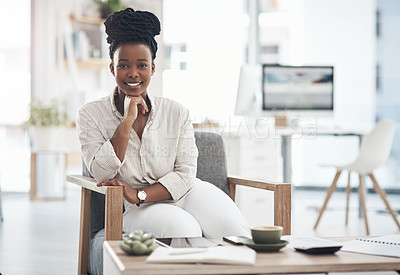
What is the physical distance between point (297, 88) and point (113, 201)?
329cm

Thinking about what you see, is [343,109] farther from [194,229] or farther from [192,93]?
[194,229]

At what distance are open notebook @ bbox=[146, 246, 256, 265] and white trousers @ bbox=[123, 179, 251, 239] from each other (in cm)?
49

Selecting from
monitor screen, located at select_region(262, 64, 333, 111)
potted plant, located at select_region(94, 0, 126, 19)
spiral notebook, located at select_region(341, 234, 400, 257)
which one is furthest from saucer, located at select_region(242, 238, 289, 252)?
potted plant, located at select_region(94, 0, 126, 19)

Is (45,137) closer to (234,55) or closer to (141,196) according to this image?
(234,55)

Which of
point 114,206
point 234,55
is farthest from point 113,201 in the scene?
point 234,55

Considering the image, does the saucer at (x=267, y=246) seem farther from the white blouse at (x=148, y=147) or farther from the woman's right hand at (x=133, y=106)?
the woman's right hand at (x=133, y=106)

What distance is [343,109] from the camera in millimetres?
6453

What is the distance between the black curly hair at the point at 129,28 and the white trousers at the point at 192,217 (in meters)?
0.56

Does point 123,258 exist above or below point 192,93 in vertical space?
below

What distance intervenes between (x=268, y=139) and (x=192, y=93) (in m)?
1.32

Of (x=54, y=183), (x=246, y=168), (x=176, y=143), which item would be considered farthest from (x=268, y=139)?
(x=54, y=183)

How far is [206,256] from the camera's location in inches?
57.7

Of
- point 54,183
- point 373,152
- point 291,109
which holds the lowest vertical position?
point 54,183

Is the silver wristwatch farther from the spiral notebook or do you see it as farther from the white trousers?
the spiral notebook
